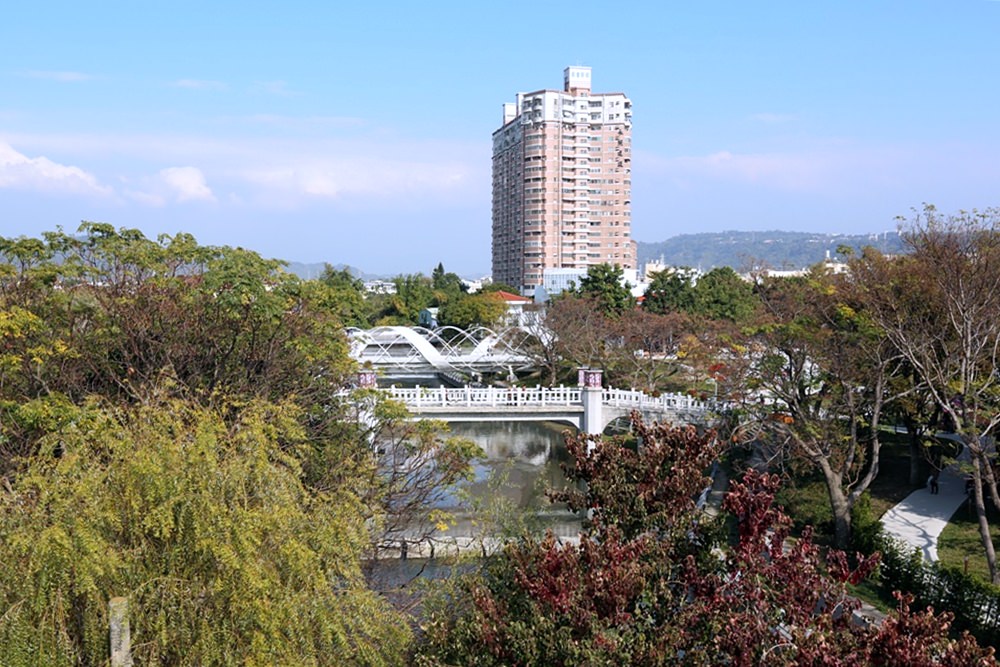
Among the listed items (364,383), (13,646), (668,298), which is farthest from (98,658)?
(668,298)

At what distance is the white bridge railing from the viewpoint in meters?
23.6

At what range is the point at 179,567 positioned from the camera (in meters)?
6.60

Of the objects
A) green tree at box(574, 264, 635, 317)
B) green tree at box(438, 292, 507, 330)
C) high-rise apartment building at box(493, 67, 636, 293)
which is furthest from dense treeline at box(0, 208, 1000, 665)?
high-rise apartment building at box(493, 67, 636, 293)

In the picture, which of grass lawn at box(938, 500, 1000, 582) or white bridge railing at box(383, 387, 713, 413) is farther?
white bridge railing at box(383, 387, 713, 413)

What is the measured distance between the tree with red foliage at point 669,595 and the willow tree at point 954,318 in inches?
298

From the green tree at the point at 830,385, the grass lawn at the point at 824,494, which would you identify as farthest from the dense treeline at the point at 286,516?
the grass lawn at the point at 824,494

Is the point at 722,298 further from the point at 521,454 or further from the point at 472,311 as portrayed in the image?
the point at 521,454

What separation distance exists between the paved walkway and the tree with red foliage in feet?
32.7

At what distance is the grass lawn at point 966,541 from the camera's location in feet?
48.5

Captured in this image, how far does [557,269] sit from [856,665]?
81599mm

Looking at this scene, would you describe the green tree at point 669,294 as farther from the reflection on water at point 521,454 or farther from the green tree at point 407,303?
the green tree at point 407,303

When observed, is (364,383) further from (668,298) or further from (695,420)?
(668,298)

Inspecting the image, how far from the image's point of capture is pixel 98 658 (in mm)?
6199

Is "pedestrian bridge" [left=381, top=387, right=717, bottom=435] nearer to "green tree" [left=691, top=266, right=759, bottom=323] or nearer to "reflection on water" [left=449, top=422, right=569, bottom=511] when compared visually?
"reflection on water" [left=449, top=422, right=569, bottom=511]
